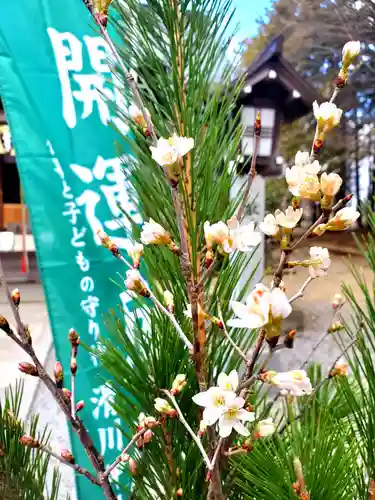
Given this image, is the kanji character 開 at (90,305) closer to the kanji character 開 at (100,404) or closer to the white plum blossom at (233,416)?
the kanji character 開 at (100,404)

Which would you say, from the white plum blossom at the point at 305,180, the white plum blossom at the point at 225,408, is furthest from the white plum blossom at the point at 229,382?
the white plum blossom at the point at 305,180

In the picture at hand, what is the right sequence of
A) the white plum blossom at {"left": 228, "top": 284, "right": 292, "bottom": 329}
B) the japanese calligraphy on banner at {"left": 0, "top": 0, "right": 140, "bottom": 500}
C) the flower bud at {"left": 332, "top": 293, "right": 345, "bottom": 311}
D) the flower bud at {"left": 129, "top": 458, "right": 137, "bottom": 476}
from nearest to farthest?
the white plum blossom at {"left": 228, "top": 284, "right": 292, "bottom": 329} < the flower bud at {"left": 129, "top": 458, "right": 137, "bottom": 476} < the flower bud at {"left": 332, "top": 293, "right": 345, "bottom": 311} < the japanese calligraphy on banner at {"left": 0, "top": 0, "right": 140, "bottom": 500}

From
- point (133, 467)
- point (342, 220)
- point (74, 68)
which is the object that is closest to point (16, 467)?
point (133, 467)

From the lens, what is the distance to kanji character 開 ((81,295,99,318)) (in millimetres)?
987

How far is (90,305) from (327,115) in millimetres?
817

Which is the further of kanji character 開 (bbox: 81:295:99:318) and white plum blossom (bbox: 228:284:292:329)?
kanji character 開 (bbox: 81:295:99:318)

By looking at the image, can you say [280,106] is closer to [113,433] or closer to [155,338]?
[113,433]

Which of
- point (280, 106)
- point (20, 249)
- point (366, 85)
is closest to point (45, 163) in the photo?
point (280, 106)

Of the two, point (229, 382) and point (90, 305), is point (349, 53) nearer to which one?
point (229, 382)

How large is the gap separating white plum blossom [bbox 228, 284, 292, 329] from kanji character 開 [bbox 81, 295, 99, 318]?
2.68 ft

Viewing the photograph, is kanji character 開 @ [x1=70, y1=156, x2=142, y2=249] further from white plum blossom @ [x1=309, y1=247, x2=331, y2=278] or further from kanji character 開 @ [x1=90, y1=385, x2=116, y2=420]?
white plum blossom @ [x1=309, y1=247, x2=331, y2=278]

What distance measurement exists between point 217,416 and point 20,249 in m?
4.13

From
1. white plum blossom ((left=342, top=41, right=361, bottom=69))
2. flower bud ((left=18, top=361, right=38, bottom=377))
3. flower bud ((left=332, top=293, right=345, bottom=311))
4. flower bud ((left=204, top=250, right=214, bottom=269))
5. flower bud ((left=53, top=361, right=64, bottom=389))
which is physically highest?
white plum blossom ((left=342, top=41, right=361, bottom=69))

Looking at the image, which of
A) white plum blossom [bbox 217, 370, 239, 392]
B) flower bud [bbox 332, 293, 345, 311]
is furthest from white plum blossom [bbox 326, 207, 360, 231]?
flower bud [bbox 332, 293, 345, 311]
